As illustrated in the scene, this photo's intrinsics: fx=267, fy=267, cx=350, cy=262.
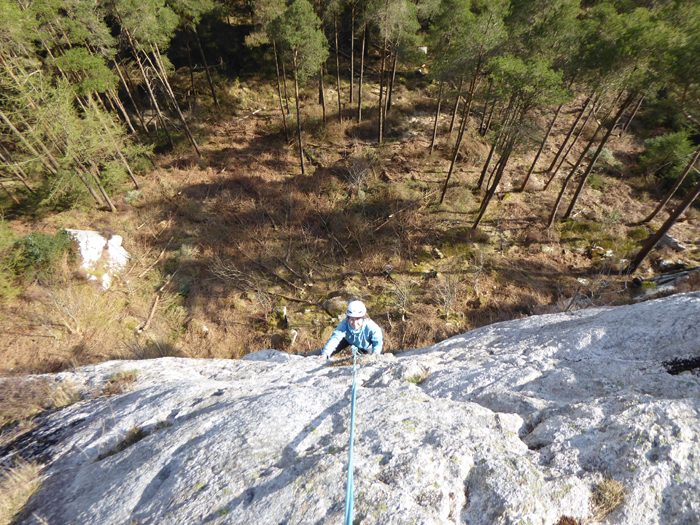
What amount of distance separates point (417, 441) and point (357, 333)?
2692 mm

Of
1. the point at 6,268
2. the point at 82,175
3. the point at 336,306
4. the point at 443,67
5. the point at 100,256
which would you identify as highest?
the point at 443,67

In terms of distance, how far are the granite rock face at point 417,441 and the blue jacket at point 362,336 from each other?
3.17 feet

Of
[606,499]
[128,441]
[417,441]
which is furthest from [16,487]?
[606,499]

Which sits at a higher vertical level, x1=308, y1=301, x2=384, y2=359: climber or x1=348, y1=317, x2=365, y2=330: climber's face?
x1=348, y1=317, x2=365, y2=330: climber's face

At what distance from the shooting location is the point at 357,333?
4793 mm

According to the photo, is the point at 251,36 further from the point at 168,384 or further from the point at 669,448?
the point at 669,448

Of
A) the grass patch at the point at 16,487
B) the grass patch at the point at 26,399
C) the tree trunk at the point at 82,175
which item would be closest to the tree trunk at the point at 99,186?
the tree trunk at the point at 82,175

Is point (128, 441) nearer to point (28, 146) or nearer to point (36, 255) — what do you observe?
point (36, 255)

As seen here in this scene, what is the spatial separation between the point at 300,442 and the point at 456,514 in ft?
4.18

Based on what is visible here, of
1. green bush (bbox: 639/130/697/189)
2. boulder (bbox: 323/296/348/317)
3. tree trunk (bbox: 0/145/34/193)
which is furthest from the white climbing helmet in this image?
green bush (bbox: 639/130/697/189)

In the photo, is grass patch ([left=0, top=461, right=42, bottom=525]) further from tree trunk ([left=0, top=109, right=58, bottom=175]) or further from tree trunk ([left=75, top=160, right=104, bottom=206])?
tree trunk ([left=75, top=160, right=104, bottom=206])

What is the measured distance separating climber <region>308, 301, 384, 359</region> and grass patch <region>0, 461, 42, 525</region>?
10.5 feet

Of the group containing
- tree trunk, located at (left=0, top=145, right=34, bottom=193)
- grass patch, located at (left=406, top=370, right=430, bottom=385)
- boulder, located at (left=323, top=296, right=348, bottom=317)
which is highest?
grass patch, located at (left=406, top=370, right=430, bottom=385)

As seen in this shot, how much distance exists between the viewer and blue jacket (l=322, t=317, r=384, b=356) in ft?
15.5
